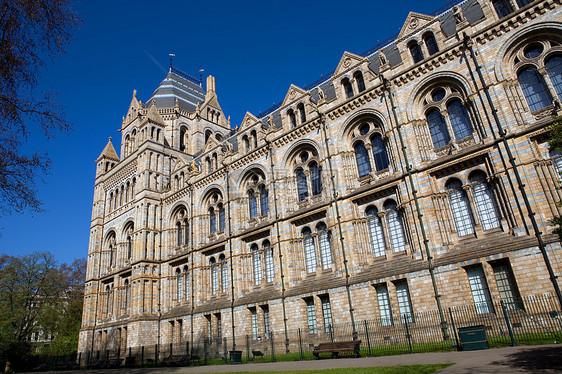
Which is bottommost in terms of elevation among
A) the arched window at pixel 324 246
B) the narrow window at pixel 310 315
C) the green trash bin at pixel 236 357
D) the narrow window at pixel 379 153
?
the green trash bin at pixel 236 357

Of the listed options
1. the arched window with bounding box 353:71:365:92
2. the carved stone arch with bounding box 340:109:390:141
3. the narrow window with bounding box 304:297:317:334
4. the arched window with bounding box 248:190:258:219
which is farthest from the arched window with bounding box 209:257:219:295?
the arched window with bounding box 353:71:365:92

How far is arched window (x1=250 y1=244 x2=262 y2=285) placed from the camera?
101ft

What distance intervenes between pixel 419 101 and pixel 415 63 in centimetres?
254

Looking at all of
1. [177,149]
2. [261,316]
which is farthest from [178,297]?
[177,149]

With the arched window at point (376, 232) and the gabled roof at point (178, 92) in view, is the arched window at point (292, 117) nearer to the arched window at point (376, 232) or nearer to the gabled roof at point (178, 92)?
the arched window at point (376, 232)

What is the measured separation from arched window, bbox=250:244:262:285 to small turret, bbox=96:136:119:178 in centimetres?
3110

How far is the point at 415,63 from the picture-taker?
24234 millimetres

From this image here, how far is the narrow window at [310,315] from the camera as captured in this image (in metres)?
25.4

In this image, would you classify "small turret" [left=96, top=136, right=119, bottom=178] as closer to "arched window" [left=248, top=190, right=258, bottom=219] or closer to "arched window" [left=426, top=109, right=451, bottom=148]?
"arched window" [left=248, top=190, right=258, bottom=219]

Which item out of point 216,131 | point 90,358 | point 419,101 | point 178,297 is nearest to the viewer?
point 419,101

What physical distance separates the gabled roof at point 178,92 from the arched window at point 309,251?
3473cm

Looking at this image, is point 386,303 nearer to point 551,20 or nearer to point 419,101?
point 419,101

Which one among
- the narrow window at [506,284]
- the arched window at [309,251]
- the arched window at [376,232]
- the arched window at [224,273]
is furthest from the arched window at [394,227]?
the arched window at [224,273]

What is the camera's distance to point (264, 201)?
32250 mm
